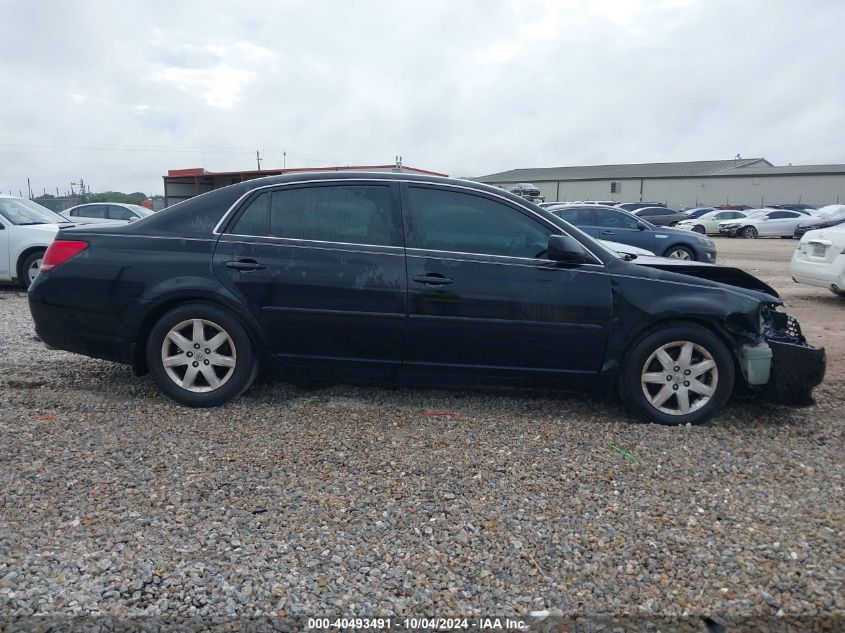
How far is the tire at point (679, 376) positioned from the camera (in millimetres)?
4301

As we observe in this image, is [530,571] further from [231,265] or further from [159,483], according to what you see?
[231,265]

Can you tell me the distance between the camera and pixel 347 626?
2350 millimetres

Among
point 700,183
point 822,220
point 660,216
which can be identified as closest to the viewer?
point 822,220

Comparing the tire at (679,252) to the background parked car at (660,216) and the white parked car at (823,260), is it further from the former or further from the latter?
the background parked car at (660,216)

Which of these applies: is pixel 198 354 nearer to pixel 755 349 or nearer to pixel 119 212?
pixel 755 349

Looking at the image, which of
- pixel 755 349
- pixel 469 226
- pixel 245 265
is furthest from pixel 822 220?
pixel 245 265

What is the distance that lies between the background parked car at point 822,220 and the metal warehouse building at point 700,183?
73.5 feet

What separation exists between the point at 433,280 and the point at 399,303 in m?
0.27

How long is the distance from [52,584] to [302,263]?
2412 millimetres

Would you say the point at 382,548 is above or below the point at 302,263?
below

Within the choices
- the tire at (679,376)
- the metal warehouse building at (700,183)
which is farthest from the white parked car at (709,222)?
the tire at (679,376)

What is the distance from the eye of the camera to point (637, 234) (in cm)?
1412

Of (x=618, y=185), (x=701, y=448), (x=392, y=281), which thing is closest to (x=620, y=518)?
(x=701, y=448)

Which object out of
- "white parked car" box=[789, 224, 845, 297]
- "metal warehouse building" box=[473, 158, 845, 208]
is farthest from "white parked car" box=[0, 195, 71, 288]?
"metal warehouse building" box=[473, 158, 845, 208]
